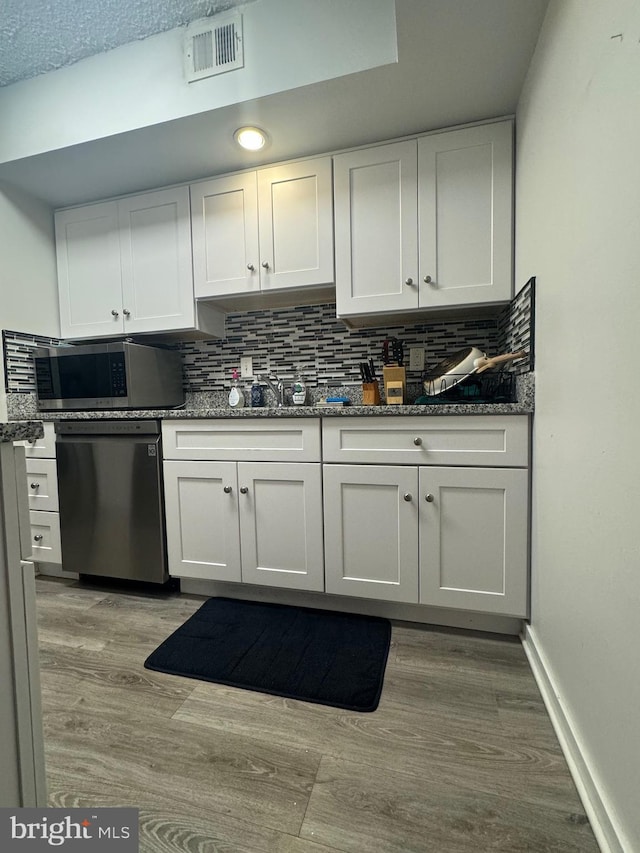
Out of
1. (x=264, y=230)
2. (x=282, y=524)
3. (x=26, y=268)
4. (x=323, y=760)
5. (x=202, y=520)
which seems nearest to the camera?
A: (x=323, y=760)

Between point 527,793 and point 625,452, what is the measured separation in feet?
2.74

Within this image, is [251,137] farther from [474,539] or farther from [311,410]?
[474,539]

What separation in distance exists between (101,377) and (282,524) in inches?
49.5

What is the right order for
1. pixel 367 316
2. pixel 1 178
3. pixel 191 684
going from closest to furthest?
pixel 191 684 → pixel 367 316 → pixel 1 178

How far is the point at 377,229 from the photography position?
170 centimetres

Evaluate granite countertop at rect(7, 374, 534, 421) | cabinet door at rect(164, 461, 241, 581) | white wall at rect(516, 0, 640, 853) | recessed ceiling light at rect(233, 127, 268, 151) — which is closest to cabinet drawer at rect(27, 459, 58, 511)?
granite countertop at rect(7, 374, 534, 421)

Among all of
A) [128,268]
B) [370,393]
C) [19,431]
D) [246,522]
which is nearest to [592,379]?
[370,393]

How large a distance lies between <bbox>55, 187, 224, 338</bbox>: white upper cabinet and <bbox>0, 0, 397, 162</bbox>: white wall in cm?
40

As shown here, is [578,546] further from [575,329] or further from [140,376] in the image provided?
[140,376]

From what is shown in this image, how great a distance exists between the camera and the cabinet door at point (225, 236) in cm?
187

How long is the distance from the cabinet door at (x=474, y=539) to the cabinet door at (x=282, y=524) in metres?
0.45

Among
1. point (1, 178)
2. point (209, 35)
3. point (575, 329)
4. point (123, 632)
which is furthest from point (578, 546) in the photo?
point (1, 178)

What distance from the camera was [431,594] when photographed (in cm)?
145

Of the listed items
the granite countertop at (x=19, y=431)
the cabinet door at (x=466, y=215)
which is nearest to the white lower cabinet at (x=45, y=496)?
the granite countertop at (x=19, y=431)
